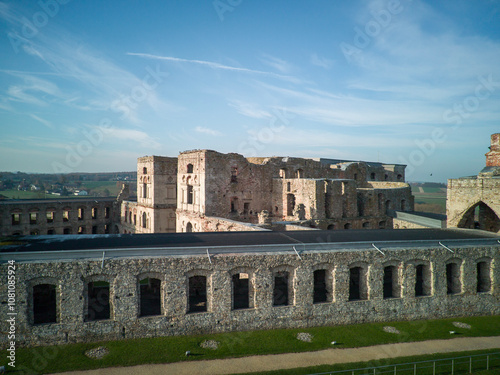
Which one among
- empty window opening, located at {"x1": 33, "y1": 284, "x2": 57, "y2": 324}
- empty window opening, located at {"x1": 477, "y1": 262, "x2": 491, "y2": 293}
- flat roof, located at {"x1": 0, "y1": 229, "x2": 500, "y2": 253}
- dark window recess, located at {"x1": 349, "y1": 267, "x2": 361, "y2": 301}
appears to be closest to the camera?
empty window opening, located at {"x1": 33, "y1": 284, "x2": 57, "y2": 324}

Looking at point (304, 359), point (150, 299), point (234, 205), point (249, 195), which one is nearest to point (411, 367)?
point (304, 359)

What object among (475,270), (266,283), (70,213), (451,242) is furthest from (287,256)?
(70,213)

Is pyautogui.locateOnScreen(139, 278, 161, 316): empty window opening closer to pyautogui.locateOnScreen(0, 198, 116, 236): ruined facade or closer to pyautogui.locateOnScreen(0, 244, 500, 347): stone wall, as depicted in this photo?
pyautogui.locateOnScreen(0, 244, 500, 347): stone wall

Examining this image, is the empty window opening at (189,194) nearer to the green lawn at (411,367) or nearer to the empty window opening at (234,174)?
the empty window opening at (234,174)

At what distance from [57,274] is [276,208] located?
25167mm

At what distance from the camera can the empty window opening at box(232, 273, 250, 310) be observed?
17.2 meters

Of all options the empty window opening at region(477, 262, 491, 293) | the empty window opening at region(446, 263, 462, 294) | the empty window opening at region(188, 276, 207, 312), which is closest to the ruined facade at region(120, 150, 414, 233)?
the empty window opening at region(188, 276, 207, 312)

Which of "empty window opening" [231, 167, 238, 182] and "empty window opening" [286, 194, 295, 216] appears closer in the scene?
"empty window opening" [231, 167, 238, 182]

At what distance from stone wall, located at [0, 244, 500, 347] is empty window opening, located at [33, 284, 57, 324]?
1.64 feet

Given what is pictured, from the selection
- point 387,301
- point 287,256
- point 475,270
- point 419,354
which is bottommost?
point 419,354

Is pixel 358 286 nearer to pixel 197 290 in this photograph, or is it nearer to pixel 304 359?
pixel 304 359

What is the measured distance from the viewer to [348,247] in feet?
56.7

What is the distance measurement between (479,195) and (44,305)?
28.5 m

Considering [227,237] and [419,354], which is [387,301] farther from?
[227,237]
